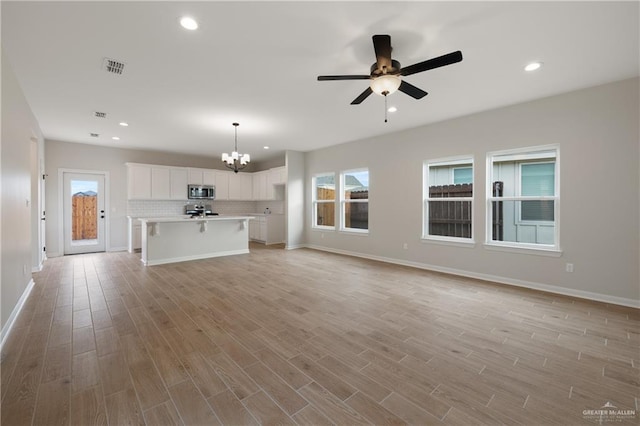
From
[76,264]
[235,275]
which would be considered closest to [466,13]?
[235,275]

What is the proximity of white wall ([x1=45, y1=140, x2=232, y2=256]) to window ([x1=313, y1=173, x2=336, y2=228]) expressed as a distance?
425cm

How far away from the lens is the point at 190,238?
619 centimetres

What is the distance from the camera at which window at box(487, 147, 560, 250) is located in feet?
13.5

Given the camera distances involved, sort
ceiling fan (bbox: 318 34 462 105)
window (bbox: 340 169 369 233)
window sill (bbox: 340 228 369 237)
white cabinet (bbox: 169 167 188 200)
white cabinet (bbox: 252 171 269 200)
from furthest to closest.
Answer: white cabinet (bbox: 252 171 269 200) < white cabinet (bbox: 169 167 188 200) < window (bbox: 340 169 369 233) < window sill (bbox: 340 228 369 237) < ceiling fan (bbox: 318 34 462 105)

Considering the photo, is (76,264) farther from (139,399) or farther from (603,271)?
(603,271)

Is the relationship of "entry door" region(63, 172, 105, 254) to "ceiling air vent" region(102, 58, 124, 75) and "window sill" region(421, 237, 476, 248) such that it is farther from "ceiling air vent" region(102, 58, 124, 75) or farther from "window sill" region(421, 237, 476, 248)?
"window sill" region(421, 237, 476, 248)

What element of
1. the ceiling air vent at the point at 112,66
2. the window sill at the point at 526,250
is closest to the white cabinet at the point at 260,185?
the ceiling air vent at the point at 112,66

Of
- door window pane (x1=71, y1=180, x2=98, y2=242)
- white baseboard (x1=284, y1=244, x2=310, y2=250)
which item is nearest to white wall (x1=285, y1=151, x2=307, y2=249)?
white baseboard (x1=284, y1=244, x2=310, y2=250)

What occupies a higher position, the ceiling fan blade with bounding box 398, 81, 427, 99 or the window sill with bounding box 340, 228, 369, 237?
the ceiling fan blade with bounding box 398, 81, 427, 99

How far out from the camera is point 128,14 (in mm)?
2250

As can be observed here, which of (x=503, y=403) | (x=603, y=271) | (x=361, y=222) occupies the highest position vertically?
(x=361, y=222)

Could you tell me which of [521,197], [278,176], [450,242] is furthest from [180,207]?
[521,197]

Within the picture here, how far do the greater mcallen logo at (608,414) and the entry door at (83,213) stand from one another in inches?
364

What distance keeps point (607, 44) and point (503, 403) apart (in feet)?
11.2
